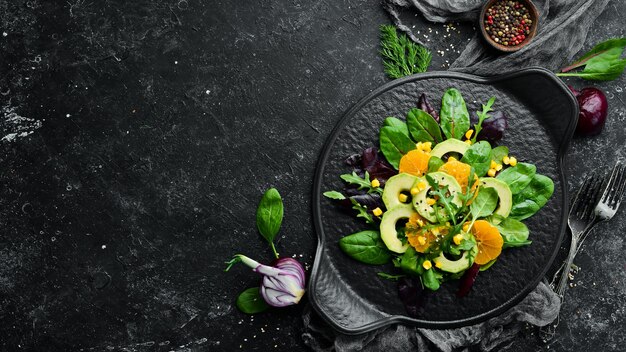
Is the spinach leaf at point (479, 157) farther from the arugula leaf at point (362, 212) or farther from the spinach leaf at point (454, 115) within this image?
the arugula leaf at point (362, 212)

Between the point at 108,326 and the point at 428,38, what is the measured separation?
1.48m

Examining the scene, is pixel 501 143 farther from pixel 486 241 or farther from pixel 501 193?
pixel 486 241

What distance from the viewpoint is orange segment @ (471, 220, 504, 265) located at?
2139 millimetres

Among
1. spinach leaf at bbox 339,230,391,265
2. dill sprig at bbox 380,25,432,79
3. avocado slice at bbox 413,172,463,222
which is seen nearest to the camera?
avocado slice at bbox 413,172,463,222

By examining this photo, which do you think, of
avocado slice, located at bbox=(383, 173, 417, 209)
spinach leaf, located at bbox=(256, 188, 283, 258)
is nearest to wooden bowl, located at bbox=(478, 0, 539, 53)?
avocado slice, located at bbox=(383, 173, 417, 209)

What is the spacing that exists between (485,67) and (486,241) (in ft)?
1.97

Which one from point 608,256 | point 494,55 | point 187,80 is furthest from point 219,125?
point 608,256

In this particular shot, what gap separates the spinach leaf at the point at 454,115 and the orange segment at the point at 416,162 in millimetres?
132

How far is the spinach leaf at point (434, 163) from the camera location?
84.4 inches

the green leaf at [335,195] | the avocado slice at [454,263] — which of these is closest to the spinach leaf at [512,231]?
the avocado slice at [454,263]

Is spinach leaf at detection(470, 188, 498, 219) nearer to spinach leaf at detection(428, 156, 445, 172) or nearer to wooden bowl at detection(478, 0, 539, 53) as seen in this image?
spinach leaf at detection(428, 156, 445, 172)

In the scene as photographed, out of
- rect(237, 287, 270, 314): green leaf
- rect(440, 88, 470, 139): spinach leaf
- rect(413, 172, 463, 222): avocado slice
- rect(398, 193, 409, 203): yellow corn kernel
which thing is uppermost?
rect(440, 88, 470, 139): spinach leaf

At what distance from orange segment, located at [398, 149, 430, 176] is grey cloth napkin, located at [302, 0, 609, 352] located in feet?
1.19

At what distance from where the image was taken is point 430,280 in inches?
Result: 86.4
